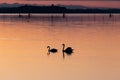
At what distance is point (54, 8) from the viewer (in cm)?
13375

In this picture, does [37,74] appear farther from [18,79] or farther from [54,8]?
[54,8]

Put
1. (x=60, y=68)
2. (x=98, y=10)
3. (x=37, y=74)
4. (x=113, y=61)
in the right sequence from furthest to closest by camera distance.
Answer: (x=98, y=10)
(x=113, y=61)
(x=60, y=68)
(x=37, y=74)

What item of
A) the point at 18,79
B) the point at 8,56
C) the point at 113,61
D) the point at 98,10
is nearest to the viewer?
the point at 18,79

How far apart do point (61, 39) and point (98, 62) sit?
1430cm

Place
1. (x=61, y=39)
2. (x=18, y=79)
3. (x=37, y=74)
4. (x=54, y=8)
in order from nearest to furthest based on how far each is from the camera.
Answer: (x=18, y=79) → (x=37, y=74) → (x=61, y=39) → (x=54, y=8)

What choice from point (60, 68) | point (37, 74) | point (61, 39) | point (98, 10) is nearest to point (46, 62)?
point (60, 68)

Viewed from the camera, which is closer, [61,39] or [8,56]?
[8,56]

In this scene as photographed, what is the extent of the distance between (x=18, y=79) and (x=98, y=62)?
6332 millimetres

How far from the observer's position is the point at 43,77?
19953 mm

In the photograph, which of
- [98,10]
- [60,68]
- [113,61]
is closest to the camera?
[60,68]

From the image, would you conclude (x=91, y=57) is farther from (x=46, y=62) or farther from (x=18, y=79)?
(x=18, y=79)

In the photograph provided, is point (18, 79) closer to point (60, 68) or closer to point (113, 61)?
point (60, 68)

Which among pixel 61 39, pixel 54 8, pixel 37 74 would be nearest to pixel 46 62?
pixel 37 74

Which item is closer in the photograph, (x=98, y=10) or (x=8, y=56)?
(x=8, y=56)
